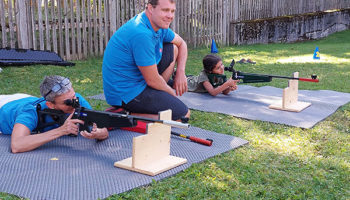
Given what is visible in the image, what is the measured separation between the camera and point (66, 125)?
3.99 metres

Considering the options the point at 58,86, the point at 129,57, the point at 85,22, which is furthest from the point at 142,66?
the point at 85,22

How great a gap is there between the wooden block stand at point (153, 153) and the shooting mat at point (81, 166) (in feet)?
0.18

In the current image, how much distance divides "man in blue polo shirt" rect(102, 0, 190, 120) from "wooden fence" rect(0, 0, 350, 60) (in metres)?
4.88

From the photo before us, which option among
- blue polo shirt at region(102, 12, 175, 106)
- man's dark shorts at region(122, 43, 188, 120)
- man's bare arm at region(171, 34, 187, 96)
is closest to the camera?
blue polo shirt at region(102, 12, 175, 106)

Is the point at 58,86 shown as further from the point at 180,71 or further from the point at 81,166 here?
the point at 180,71

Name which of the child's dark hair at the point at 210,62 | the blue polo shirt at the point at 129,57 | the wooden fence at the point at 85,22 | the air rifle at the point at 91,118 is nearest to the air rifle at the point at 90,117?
the air rifle at the point at 91,118

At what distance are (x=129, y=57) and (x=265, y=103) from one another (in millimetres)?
2579

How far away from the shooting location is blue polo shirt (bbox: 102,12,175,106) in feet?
15.7

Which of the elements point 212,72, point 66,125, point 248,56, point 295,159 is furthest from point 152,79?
point 248,56

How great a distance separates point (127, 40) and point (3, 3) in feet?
17.4

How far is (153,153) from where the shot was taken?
152 inches

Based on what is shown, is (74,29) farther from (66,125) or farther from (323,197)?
(323,197)

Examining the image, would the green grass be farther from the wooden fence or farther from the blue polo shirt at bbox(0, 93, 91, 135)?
the wooden fence

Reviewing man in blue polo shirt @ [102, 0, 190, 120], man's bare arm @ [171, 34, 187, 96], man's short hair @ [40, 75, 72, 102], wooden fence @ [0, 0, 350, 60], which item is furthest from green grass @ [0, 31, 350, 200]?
wooden fence @ [0, 0, 350, 60]
